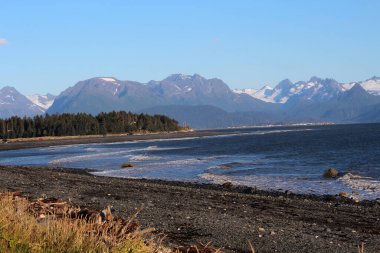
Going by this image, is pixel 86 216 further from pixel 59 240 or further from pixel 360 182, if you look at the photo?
pixel 360 182

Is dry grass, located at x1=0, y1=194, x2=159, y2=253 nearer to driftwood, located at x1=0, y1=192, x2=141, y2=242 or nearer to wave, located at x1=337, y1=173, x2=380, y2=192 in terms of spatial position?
driftwood, located at x1=0, y1=192, x2=141, y2=242

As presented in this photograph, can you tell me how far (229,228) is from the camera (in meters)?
16.3

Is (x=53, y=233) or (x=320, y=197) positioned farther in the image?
(x=320, y=197)

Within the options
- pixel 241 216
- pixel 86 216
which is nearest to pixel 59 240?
pixel 86 216

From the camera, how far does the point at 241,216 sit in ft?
63.1

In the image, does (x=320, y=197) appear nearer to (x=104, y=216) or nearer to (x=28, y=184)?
(x=28, y=184)

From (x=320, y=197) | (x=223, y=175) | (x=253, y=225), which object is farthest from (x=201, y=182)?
(x=253, y=225)

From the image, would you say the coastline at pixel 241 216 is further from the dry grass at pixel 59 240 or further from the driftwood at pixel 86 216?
the dry grass at pixel 59 240

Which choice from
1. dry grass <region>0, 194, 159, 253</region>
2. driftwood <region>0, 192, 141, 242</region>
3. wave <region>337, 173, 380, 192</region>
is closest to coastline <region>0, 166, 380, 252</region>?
driftwood <region>0, 192, 141, 242</region>

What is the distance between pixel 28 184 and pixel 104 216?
1797cm

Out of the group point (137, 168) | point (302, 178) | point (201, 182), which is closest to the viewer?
point (201, 182)

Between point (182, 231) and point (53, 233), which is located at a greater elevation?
point (53, 233)

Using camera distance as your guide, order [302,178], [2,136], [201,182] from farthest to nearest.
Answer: [2,136] → [302,178] → [201,182]

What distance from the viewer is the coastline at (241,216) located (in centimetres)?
1479
